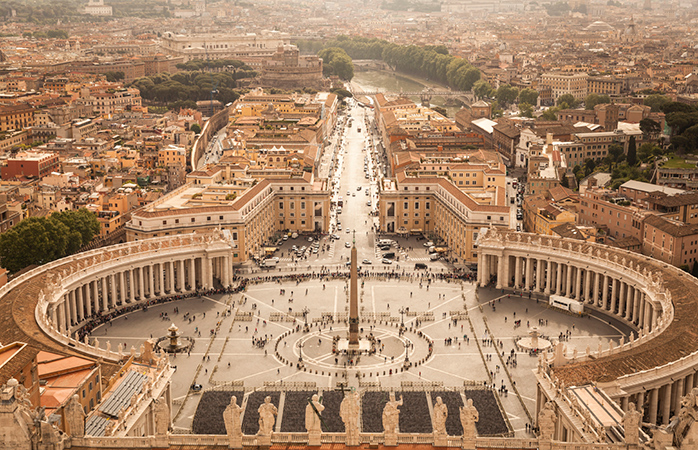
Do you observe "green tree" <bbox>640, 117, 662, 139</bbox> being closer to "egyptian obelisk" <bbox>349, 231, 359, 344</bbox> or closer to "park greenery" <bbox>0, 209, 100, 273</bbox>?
"egyptian obelisk" <bbox>349, 231, 359, 344</bbox>

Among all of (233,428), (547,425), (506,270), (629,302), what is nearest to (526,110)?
(506,270)

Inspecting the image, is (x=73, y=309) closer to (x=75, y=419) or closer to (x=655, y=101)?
(x=75, y=419)

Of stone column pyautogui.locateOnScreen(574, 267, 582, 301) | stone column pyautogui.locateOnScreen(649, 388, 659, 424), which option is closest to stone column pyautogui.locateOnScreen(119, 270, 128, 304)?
stone column pyautogui.locateOnScreen(574, 267, 582, 301)

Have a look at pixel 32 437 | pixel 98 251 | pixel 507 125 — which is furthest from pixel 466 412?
pixel 507 125

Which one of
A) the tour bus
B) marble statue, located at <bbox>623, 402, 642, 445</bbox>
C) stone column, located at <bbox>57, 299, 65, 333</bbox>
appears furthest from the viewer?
the tour bus

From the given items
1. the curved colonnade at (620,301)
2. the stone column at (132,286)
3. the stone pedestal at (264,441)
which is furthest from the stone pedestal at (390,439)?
the stone column at (132,286)

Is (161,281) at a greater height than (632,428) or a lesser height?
lesser

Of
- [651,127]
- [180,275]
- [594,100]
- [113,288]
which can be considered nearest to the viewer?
[113,288]
